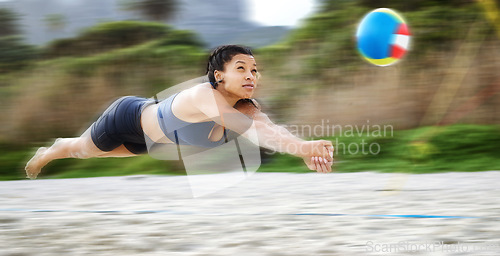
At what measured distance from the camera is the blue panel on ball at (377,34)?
10.5ft

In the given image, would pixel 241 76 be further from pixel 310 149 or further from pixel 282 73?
pixel 282 73

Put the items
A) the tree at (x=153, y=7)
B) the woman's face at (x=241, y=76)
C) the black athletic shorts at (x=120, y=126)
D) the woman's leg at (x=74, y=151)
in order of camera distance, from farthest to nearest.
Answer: the tree at (x=153, y=7) < the woman's leg at (x=74, y=151) < the black athletic shorts at (x=120, y=126) < the woman's face at (x=241, y=76)

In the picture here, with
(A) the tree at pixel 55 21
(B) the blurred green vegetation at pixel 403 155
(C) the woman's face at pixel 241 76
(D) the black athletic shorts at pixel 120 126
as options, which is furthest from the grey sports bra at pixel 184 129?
(A) the tree at pixel 55 21

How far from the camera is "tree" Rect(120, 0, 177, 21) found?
1017 centimetres

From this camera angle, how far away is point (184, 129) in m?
2.64

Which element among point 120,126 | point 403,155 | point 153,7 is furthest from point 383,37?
point 153,7

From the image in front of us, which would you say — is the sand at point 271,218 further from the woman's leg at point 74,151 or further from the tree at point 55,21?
the tree at point 55,21

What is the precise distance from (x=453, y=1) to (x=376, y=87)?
1682 millimetres

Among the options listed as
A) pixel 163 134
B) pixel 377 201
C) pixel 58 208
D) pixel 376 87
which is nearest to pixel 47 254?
pixel 163 134

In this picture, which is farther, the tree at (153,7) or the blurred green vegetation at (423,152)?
the tree at (153,7)

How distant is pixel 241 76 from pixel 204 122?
402mm

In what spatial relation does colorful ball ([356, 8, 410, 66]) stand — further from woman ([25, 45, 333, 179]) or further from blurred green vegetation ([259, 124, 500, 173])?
blurred green vegetation ([259, 124, 500, 173])

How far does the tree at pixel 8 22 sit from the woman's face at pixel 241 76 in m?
9.30

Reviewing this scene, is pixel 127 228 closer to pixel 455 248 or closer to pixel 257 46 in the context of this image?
pixel 455 248
